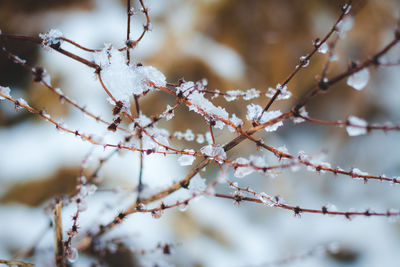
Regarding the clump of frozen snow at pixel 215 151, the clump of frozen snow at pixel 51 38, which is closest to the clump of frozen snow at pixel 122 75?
the clump of frozen snow at pixel 51 38

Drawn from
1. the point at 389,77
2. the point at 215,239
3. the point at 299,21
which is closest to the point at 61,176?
the point at 215,239

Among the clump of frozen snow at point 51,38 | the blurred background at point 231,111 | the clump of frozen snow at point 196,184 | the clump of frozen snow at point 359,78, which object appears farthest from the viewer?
the blurred background at point 231,111

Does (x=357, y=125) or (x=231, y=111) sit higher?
(x=231, y=111)

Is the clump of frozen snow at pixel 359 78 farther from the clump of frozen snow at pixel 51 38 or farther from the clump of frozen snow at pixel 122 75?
the clump of frozen snow at pixel 51 38

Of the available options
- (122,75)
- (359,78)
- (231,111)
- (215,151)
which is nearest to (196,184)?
(215,151)

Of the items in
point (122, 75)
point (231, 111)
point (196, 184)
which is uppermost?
point (231, 111)

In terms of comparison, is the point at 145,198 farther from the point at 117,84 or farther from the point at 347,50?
the point at 347,50

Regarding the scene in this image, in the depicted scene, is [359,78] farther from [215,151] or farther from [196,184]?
[196,184]
